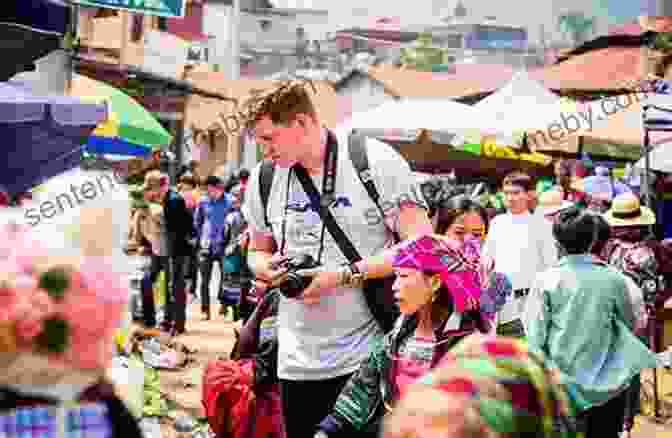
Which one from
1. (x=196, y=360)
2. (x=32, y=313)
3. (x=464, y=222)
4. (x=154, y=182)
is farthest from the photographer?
(x=154, y=182)

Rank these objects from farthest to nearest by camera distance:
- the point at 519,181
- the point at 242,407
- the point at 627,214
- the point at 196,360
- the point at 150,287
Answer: the point at 150,287 < the point at 196,360 < the point at 627,214 < the point at 519,181 < the point at 242,407

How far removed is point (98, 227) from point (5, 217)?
0.14m

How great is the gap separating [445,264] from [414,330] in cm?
24

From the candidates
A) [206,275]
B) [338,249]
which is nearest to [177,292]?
[206,275]

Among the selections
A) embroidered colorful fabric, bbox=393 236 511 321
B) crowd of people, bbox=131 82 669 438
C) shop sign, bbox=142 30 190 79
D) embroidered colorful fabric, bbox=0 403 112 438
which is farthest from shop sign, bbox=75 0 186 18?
shop sign, bbox=142 30 190 79

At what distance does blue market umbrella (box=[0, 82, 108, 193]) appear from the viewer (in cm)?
679

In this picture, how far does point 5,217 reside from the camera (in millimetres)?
1926

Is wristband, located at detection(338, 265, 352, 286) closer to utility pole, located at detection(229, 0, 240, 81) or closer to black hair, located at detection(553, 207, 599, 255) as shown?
black hair, located at detection(553, 207, 599, 255)

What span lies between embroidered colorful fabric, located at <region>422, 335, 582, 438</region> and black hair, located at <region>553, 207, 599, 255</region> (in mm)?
3714

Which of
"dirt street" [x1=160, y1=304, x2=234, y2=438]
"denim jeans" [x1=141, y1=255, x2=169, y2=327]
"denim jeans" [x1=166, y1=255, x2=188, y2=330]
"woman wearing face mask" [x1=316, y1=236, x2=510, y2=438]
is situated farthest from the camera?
"denim jeans" [x1=166, y1=255, x2=188, y2=330]

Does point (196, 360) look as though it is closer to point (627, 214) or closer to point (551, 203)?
point (551, 203)

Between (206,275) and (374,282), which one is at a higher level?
(374,282)

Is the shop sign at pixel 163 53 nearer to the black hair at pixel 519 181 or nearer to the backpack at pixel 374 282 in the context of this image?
the black hair at pixel 519 181

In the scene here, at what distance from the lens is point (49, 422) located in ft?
6.21
